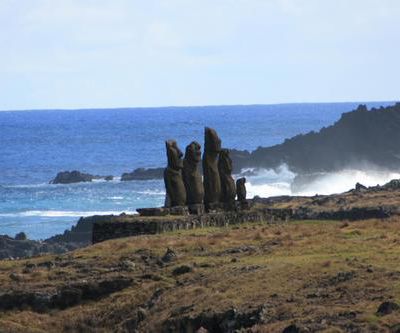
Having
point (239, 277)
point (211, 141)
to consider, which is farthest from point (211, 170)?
point (239, 277)

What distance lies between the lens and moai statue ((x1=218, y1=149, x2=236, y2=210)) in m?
45.8

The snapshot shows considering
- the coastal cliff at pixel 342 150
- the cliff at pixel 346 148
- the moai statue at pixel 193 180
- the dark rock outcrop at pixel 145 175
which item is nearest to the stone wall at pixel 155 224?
the moai statue at pixel 193 180

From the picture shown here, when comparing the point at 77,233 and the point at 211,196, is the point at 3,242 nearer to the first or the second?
the point at 77,233

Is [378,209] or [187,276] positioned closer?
[187,276]

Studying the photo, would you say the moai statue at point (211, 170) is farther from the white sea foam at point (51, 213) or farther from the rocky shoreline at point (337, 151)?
the rocky shoreline at point (337, 151)

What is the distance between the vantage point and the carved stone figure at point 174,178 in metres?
43.9

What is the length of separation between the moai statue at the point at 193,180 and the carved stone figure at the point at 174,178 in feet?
0.91

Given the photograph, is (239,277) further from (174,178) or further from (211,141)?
(211,141)

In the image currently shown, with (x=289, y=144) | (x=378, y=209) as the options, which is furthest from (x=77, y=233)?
(x=289, y=144)

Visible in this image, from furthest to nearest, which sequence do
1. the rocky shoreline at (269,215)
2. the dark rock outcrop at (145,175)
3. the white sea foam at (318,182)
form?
1. the dark rock outcrop at (145,175)
2. the white sea foam at (318,182)
3. the rocky shoreline at (269,215)

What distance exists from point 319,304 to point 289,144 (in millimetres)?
115171

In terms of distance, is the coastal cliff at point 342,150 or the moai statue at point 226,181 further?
the coastal cliff at point 342,150

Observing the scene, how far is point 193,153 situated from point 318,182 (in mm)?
70872

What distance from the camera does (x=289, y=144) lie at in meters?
143
